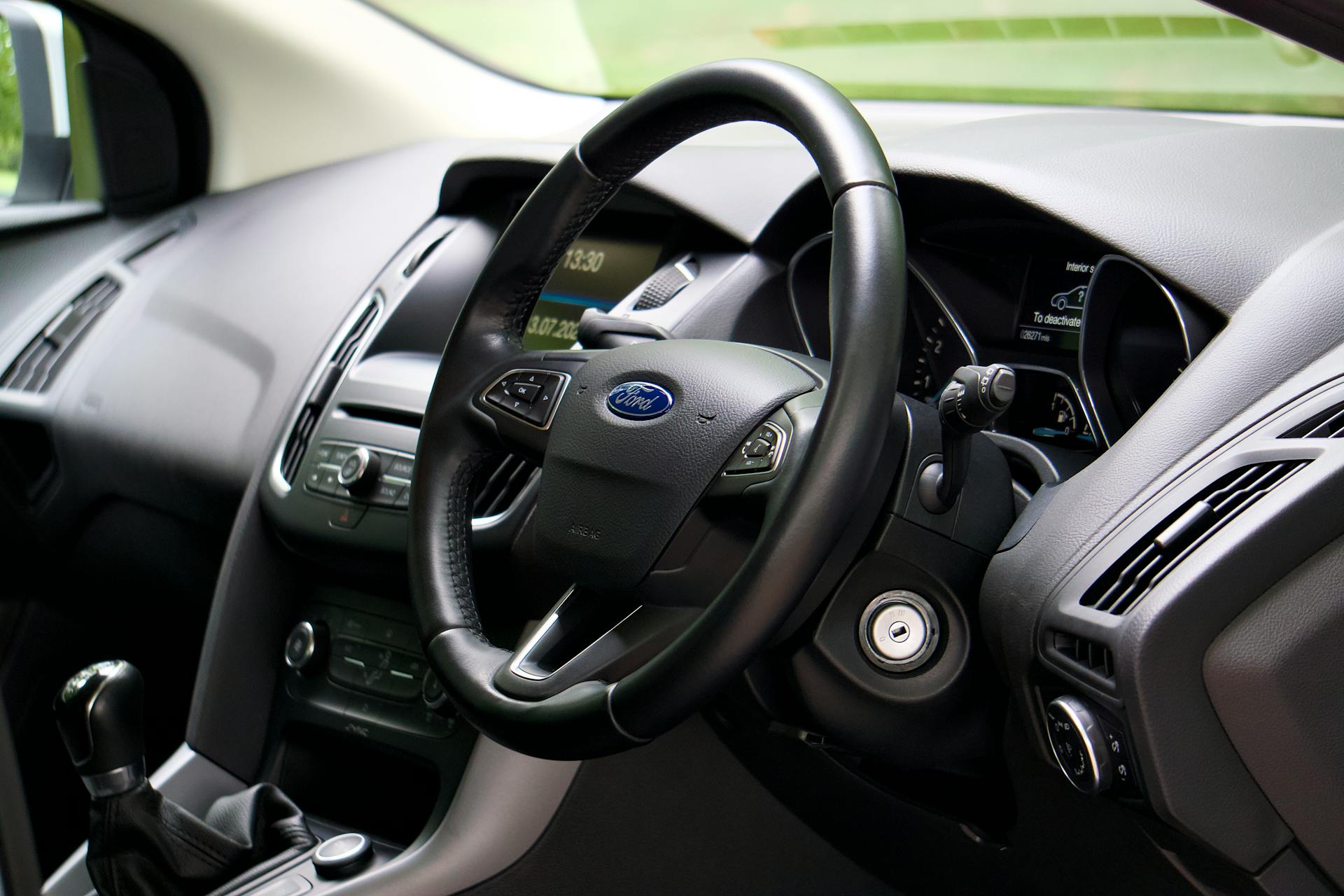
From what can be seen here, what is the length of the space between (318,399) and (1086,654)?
1.05 metres

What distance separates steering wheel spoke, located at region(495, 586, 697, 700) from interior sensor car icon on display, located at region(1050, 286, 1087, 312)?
0.50 metres

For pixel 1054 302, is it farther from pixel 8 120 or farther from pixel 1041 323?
pixel 8 120

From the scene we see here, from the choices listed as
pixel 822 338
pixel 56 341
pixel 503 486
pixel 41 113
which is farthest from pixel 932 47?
pixel 41 113

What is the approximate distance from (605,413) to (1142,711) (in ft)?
1.42

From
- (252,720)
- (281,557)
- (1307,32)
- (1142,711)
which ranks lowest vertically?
(252,720)

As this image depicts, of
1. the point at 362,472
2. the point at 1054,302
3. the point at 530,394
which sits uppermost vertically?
the point at 1054,302

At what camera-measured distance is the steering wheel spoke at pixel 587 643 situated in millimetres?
827

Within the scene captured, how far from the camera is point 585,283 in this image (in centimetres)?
153

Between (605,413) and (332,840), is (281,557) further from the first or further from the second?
(605,413)

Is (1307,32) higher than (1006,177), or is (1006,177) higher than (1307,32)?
(1307,32)

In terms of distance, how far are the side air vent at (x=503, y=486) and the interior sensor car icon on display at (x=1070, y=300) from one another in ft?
1.75

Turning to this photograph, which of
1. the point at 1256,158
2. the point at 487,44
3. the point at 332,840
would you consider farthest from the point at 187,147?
the point at 1256,158

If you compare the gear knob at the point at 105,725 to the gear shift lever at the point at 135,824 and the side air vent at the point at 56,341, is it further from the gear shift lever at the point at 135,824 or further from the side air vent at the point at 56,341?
the side air vent at the point at 56,341

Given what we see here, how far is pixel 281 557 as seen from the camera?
5.04ft
